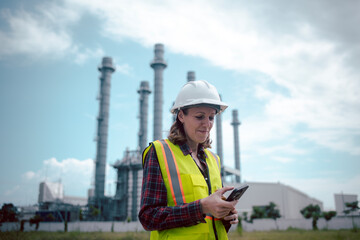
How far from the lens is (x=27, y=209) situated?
3509cm

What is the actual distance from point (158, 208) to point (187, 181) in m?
0.22

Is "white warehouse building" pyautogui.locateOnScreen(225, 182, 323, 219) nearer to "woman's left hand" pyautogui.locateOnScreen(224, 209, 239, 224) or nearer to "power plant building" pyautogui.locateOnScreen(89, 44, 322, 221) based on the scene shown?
"power plant building" pyautogui.locateOnScreen(89, 44, 322, 221)

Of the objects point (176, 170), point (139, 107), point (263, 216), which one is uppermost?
point (139, 107)

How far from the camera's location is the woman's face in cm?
190

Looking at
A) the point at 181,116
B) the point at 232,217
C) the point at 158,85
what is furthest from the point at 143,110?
the point at 232,217

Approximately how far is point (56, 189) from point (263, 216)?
25.6 meters

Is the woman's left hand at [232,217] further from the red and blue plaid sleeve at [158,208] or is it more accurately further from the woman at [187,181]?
the red and blue plaid sleeve at [158,208]

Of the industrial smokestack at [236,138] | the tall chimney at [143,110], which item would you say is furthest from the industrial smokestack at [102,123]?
the industrial smokestack at [236,138]

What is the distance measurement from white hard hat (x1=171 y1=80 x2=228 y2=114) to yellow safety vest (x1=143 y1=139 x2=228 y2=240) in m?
0.29

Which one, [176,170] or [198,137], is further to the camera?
[198,137]

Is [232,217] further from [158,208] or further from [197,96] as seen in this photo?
[197,96]

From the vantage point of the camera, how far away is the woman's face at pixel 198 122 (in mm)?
1903

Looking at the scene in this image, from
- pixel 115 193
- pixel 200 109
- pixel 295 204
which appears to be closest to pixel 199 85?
pixel 200 109

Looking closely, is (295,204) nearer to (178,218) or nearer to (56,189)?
(56,189)
